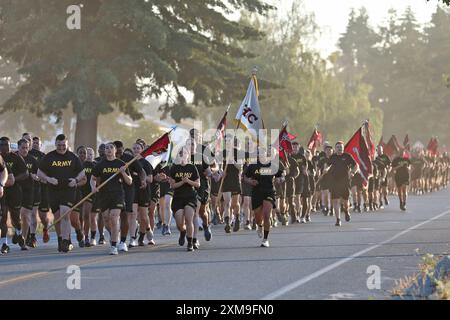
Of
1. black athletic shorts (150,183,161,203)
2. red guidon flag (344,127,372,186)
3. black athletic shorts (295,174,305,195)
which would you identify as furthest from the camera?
red guidon flag (344,127,372,186)

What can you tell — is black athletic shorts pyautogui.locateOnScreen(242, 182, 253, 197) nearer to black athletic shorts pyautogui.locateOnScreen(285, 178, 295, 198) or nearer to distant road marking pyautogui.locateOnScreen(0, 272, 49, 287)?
black athletic shorts pyautogui.locateOnScreen(285, 178, 295, 198)

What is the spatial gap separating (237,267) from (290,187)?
1187 centimetres

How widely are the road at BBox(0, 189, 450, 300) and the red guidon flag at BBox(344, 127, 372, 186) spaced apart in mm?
7599

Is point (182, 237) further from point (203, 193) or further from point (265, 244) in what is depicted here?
point (203, 193)

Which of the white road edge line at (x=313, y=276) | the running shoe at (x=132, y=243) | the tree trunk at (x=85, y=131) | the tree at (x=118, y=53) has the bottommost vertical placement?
the white road edge line at (x=313, y=276)

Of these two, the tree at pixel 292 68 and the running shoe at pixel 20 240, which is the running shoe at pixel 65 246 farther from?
the tree at pixel 292 68

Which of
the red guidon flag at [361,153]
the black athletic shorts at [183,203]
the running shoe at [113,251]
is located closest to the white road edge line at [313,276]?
the black athletic shorts at [183,203]

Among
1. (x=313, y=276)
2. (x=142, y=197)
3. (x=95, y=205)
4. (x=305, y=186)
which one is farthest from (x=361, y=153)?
(x=313, y=276)

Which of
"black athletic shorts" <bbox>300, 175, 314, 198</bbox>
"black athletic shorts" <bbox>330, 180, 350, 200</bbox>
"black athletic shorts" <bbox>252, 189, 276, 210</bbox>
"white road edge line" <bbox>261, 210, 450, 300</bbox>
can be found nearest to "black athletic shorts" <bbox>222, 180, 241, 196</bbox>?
"black athletic shorts" <bbox>330, 180, 350, 200</bbox>

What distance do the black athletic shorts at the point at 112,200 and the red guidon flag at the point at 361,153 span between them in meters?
14.1

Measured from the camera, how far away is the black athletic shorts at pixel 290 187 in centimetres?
2694

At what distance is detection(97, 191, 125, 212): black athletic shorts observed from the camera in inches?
712

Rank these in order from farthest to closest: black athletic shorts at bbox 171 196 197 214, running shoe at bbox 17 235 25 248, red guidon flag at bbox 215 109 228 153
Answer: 1. red guidon flag at bbox 215 109 228 153
2. running shoe at bbox 17 235 25 248
3. black athletic shorts at bbox 171 196 197 214

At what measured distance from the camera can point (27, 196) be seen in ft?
63.9
